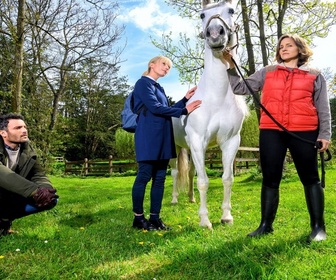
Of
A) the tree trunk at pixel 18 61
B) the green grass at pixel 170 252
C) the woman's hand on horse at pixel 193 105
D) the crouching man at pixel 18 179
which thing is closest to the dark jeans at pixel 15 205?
the crouching man at pixel 18 179

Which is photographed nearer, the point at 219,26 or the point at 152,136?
the point at 219,26

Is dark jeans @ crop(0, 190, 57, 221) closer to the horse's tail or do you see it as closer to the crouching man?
the crouching man

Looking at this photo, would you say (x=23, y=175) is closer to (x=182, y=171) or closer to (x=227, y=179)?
(x=227, y=179)

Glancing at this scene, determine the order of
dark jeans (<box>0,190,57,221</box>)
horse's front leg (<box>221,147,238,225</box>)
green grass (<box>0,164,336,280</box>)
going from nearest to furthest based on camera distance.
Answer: green grass (<box>0,164,336,280</box>), dark jeans (<box>0,190,57,221</box>), horse's front leg (<box>221,147,238,225</box>)

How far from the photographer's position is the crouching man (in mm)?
3084

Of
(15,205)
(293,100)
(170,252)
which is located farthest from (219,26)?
(15,205)

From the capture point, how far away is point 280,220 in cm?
399

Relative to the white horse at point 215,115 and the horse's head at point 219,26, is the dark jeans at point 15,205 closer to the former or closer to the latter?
the white horse at point 215,115

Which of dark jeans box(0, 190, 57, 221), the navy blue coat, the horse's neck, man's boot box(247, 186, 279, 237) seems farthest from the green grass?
the horse's neck

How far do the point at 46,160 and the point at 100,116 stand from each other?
68.8 feet

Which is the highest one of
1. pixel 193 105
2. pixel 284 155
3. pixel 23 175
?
pixel 193 105

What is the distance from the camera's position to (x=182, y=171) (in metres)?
6.26

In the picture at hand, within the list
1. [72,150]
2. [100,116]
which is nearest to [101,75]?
[100,116]

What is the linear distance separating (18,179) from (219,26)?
2.45m
